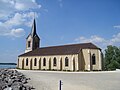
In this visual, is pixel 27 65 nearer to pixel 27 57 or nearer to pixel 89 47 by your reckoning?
pixel 27 57

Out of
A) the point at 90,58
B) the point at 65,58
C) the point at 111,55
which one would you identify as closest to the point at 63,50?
the point at 65,58

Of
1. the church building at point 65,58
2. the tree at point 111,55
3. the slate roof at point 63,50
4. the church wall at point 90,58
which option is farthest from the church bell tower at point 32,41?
the tree at point 111,55

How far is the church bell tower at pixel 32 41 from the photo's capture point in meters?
60.1

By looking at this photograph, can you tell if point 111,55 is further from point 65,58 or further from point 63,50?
point 65,58

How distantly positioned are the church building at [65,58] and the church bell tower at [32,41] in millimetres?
416

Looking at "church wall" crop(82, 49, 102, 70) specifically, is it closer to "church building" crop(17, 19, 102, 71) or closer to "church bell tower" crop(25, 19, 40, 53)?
"church building" crop(17, 19, 102, 71)

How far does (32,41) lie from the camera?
59.9 meters

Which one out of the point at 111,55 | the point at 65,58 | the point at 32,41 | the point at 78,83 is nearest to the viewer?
the point at 78,83

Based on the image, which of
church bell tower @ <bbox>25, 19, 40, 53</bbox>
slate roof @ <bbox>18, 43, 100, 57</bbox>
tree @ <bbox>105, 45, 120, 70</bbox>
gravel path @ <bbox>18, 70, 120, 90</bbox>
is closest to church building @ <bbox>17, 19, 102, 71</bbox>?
slate roof @ <bbox>18, 43, 100, 57</bbox>

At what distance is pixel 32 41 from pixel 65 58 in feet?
57.5

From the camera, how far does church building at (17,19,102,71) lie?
44.6 m

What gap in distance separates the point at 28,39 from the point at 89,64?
26.0 metres

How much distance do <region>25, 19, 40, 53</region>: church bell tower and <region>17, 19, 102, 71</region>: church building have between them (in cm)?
42

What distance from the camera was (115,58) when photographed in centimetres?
5819
